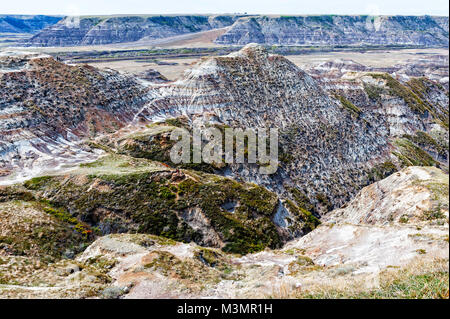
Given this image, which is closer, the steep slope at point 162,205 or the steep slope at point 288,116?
the steep slope at point 162,205

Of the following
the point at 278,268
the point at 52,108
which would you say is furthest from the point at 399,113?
the point at 278,268

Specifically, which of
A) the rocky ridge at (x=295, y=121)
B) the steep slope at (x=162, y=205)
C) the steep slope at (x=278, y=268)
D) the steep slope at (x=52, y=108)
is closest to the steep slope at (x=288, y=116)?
the rocky ridge at (x=295, y=121)

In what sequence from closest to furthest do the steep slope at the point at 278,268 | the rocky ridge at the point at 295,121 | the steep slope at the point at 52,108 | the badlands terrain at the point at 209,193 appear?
the steep slope at the point at 278,268 → the badlands terrain at the point at 209,193 → the steep slope at the point at 52,108 → the rocky ridge at the point at 295,121

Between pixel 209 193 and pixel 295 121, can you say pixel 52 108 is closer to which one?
pixel 209 193

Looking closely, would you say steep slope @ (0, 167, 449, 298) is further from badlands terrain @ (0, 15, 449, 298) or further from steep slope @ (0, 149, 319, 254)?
steep slope @ (0, 149, 319, 254)

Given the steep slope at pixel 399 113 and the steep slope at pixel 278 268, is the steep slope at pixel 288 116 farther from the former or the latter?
the steep slope at pixel 278 268

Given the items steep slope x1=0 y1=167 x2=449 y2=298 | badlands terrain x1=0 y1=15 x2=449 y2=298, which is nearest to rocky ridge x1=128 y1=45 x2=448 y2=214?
badlands terrain x1=0 y1=15 x2=449 y2=298
